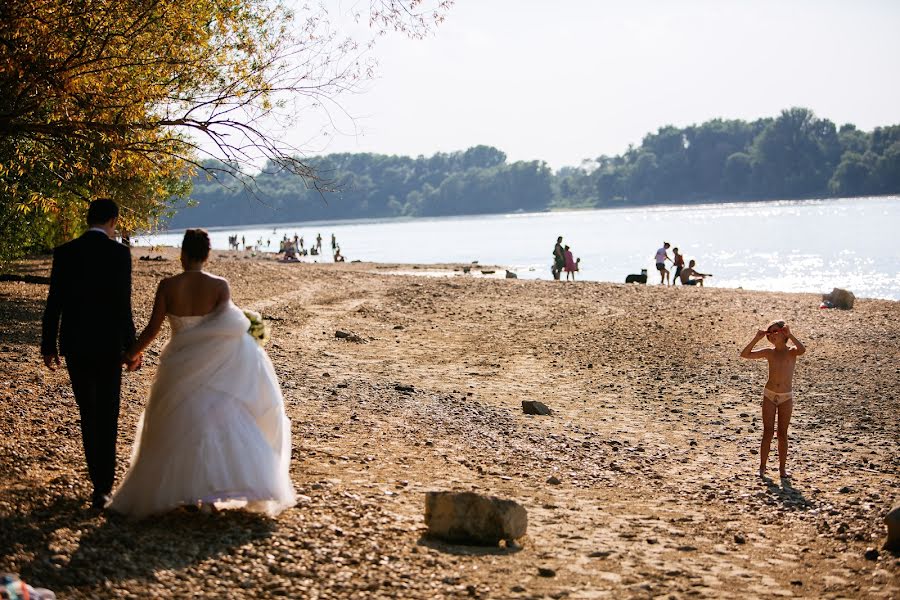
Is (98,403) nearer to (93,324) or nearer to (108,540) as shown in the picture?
(93,324)

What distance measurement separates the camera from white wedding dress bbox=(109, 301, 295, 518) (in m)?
6.93

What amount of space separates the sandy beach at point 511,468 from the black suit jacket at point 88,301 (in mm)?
1270

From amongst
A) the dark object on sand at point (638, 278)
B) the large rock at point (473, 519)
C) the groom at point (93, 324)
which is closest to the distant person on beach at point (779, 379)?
the large rock at point (473, 519)

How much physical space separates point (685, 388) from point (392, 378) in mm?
5452

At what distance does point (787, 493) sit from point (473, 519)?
A: 4686mm

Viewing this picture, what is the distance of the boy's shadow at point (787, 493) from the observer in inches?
406

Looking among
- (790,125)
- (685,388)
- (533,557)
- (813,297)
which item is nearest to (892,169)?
(790,125)

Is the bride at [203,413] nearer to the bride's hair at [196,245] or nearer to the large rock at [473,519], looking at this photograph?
the bride's hair at [196,245]

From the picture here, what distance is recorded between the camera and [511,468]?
36.7 feet

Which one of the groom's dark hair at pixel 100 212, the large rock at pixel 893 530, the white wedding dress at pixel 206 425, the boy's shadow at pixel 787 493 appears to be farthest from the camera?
the boy's shadow at pixel 787 493

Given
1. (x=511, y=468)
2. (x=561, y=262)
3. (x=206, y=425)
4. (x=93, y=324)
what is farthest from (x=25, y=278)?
(x=561, y=262)

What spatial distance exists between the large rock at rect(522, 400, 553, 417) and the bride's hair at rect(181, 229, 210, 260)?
8453 millimetres

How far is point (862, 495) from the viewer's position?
1078cm

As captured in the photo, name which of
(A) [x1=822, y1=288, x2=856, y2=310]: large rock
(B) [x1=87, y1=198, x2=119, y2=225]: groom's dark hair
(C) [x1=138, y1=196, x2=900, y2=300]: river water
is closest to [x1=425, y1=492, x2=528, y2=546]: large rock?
(B) [x1=87, y1=198, x2=119, y2=225]: groom's dark hair
